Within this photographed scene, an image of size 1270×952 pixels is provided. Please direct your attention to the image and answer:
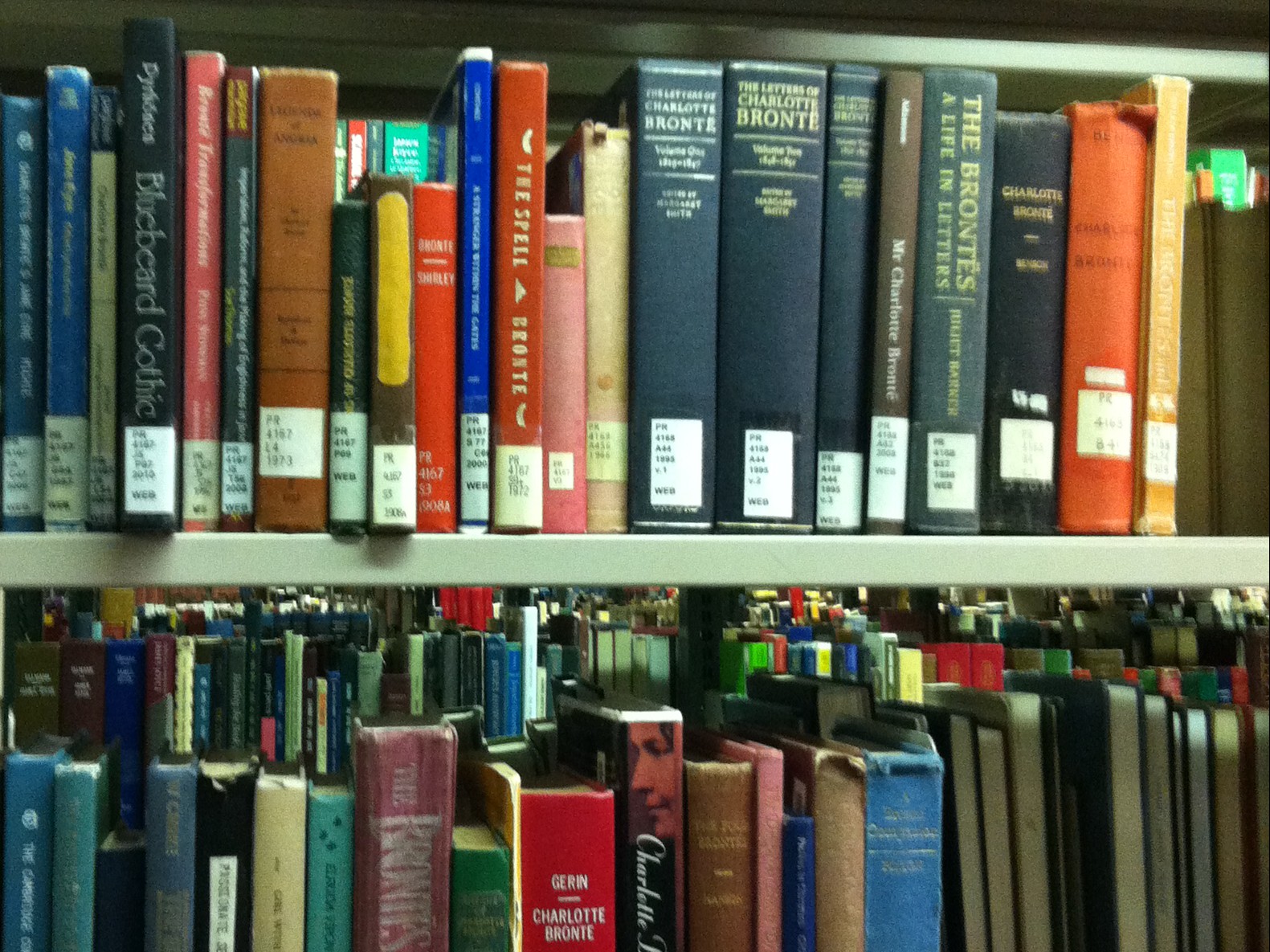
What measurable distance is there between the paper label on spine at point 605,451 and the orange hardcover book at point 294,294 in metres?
0.18

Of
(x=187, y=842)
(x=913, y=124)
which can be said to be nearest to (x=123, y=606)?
(x=187, y=842)

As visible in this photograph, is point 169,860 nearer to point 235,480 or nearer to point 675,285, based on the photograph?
point 235,480

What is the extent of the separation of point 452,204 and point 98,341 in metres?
0.24

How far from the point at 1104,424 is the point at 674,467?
322mm

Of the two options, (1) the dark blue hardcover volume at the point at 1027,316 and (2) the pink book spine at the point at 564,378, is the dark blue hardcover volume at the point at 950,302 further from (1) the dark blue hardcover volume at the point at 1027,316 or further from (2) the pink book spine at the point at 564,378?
(2) the pink book spine at the point at 564,378

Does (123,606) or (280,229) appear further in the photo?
(123,606)

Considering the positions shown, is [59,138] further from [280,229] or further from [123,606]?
[123,606]

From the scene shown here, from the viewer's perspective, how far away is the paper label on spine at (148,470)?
0.73 meters

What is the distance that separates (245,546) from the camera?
748mm

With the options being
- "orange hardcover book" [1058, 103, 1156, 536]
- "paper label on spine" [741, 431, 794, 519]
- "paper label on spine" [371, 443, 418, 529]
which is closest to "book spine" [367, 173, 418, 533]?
"paper label on spine" [371, 443, 418, 529]

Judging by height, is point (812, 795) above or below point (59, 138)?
below

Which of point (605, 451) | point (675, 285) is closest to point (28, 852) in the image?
point (605, 451)

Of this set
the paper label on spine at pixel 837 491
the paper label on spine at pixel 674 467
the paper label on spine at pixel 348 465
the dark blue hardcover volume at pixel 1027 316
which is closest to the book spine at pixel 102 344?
the paper label on spine at pixel 348 465

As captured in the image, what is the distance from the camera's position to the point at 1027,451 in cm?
88
